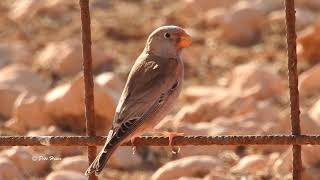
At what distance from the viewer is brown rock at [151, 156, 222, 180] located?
225 inches

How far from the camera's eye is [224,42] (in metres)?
8.53

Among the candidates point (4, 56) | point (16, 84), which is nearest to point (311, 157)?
point (16, 84)

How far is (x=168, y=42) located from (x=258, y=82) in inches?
99.0

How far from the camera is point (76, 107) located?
669 centimetres

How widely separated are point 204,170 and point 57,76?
2202 mm

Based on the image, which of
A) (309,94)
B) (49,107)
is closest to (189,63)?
(309,94)

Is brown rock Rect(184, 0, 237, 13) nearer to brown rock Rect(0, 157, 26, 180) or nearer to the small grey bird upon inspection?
brown rock Rect(0, 157, 26, 180)

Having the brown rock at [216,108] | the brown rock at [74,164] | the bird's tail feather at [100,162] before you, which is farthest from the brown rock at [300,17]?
the bird's tail feather at [100,162]

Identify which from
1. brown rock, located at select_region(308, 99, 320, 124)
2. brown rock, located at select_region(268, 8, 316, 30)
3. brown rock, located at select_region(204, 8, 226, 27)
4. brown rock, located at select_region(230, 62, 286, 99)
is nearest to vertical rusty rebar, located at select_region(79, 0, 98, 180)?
brown rock, located at select_region(308, 99, 320, 124)

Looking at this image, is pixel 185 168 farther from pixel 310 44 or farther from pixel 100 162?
pixel 310 44

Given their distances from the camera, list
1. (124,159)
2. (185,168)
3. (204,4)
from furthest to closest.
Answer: (204,4), (124,159), (185,168)

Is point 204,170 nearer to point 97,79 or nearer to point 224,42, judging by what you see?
point 97,79

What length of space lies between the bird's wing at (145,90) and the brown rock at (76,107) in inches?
67.2

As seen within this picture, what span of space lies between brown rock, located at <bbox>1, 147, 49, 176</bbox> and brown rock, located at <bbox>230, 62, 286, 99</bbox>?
1761 mm
